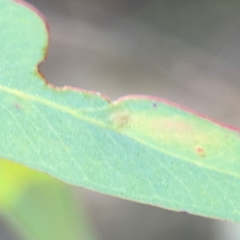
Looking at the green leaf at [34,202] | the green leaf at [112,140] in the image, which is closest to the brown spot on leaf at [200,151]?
the green leaf at [112,140]

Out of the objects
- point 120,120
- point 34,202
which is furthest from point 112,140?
point 34,202

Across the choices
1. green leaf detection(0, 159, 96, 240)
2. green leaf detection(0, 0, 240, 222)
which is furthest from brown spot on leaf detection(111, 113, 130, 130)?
green leaf detection(0, 159, 96, 240)

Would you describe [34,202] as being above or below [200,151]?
below

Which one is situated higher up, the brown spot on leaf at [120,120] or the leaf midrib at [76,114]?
the brown spot on leaf at [120,120]

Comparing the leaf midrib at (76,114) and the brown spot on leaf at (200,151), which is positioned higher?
the brown spot on leaf at (200,151)

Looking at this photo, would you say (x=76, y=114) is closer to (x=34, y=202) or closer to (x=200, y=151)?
(x=200, y=151)

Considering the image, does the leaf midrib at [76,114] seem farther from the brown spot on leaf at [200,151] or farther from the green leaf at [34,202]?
the green leaf at [34,202]

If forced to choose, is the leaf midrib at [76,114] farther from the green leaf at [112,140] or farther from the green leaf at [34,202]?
the green leaf at [34,202]

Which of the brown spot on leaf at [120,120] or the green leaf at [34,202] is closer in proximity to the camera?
the brown spot on leaf at [120,120]
